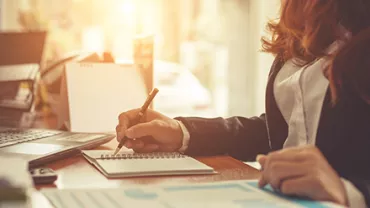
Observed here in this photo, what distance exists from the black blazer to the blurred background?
4.72 ft

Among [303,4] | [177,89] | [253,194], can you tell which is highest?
[303,4]

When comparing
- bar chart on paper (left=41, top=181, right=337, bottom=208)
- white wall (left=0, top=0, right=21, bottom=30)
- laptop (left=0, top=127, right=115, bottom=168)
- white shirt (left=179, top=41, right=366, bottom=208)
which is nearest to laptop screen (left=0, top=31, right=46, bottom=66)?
laptop (left=0, top=127, right=115, bottom=168)

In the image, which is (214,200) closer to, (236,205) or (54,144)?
(236,205)

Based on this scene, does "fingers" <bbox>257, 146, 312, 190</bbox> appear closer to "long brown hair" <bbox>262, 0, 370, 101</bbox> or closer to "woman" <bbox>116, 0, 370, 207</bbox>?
"woman" <bbox>116, 0, 370, 207</bbox>

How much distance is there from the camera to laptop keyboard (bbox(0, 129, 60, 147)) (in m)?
1.01

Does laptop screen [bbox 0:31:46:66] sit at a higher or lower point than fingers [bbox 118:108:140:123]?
higher

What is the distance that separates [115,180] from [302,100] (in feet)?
1.14

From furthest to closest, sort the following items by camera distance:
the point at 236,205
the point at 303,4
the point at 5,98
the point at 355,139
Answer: the point at 5,98 → the point at 303,4 → the point at 355,139 → the point at 236,205

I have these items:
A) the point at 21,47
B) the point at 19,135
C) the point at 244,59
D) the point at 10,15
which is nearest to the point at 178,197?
the point at 19,135

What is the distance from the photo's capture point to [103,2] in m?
3.51

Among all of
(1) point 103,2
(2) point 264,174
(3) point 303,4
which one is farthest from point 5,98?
(1) point 103,2

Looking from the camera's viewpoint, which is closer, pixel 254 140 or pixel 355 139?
pixel 355 139

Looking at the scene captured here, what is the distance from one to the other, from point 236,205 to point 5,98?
112cm

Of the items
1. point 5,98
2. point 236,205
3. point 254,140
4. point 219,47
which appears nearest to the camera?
point 236,205
